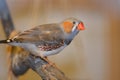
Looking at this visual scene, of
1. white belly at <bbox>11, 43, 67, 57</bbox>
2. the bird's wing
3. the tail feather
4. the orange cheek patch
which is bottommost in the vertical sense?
the tail feather

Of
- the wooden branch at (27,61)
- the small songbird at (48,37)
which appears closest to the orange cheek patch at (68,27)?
the small songbird at (48,37)

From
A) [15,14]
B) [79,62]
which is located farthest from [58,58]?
[15,14]

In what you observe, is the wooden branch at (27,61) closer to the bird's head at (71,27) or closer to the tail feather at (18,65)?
the tail feather at (18,65)

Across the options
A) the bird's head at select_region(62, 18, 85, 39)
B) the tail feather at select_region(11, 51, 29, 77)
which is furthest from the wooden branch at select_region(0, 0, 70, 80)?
the bird's head at select_region(62, 18, 85, 39)

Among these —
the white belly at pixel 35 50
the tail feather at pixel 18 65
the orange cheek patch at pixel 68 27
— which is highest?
the orange cheek patch at pixel 68 27

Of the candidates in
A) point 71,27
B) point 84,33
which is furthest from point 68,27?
point 84,33

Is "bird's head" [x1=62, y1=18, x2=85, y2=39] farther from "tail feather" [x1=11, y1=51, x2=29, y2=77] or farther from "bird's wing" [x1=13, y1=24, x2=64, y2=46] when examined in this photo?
"tail feather" [x1=11, y1=51, x2=29, y2=77]

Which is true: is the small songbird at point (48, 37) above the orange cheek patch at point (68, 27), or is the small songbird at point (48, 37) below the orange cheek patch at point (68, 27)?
below
